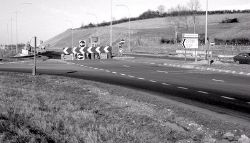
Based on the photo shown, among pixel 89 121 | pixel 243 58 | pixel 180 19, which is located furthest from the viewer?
pixel 180 19

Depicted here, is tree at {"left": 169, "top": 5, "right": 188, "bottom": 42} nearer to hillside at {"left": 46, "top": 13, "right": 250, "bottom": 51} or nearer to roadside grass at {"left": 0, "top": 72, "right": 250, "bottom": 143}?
hillside at {"left": 46, "top": 13, "right": 250, "bottom": 51}

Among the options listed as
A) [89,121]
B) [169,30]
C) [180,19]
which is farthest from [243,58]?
[169,30]

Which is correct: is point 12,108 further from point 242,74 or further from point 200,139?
point 242,74

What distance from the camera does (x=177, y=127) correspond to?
9562 mm

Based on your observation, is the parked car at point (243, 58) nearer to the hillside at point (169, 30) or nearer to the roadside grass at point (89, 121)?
the roadside grass at point (89, 121)

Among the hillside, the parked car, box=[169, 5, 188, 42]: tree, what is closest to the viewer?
the parked car

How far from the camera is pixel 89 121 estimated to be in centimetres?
1021

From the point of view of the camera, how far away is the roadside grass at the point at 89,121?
8.42m

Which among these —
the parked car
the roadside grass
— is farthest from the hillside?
the roadside grass

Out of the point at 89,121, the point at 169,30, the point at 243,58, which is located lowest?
the point at 89,121

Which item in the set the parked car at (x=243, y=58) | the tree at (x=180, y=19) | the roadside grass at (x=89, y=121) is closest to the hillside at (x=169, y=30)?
the tree at (x=180, y=19)

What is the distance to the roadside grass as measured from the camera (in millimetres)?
8422

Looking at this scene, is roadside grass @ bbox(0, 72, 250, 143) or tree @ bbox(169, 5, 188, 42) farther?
tree @ bbox(169, 5, 188, 42)

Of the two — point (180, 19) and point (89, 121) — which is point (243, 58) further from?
point (180, 19)
